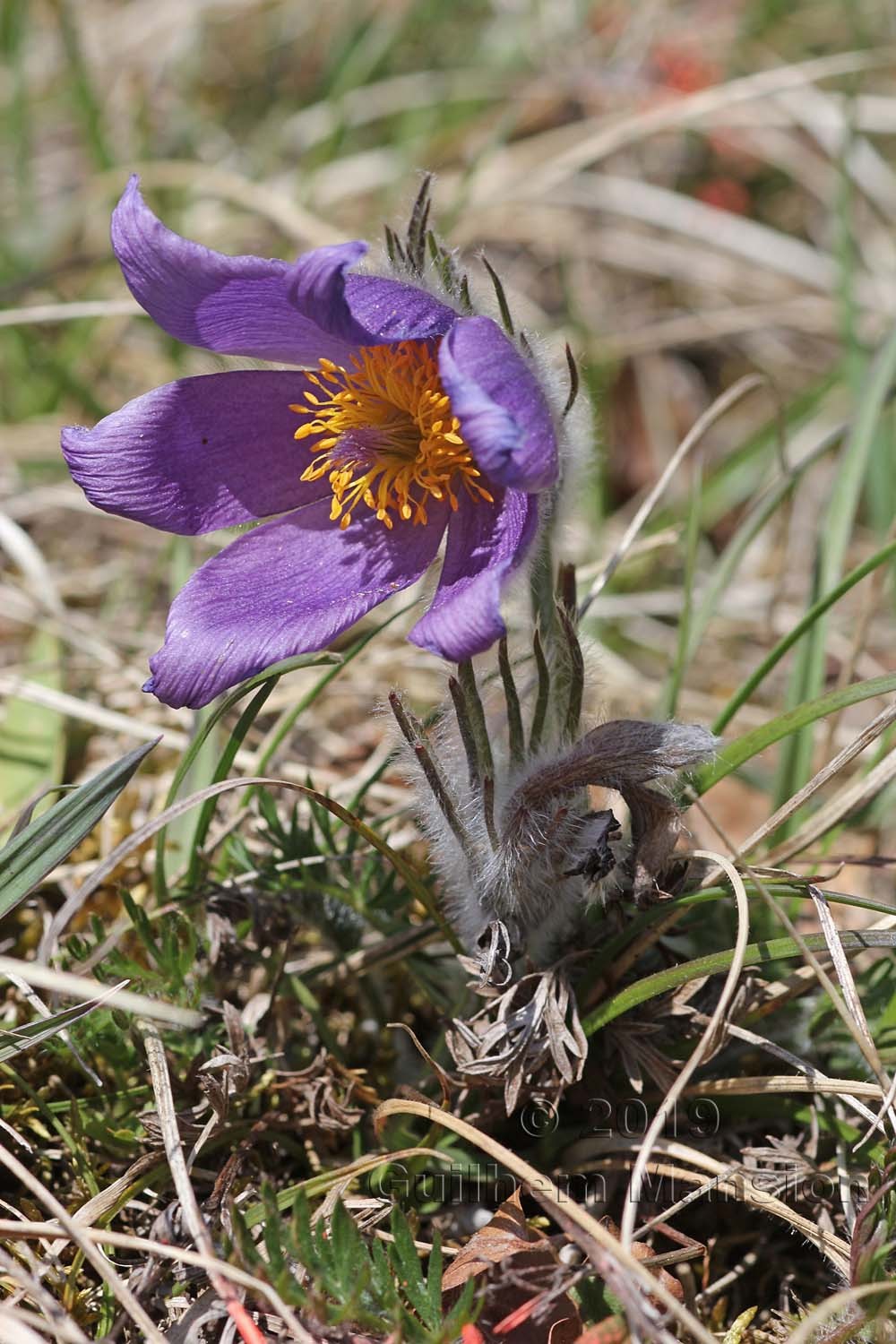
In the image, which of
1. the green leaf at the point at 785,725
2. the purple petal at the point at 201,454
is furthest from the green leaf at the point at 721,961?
the purple petal at the point at 201,454

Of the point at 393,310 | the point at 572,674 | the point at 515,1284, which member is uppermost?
the point at 393,310

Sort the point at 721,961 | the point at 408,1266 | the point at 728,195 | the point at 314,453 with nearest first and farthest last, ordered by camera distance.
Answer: the point at 408,1266, the point at 721,961, the point at 314,453, the point at 728,195

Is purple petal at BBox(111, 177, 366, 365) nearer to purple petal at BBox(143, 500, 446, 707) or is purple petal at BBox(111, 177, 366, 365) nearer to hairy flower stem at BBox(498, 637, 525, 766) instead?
purple petal at BBox(143, 500, 446, 707)

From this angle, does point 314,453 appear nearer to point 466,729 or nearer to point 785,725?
point 466,729

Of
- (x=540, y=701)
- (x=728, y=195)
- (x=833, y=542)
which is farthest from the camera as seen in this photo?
(x=728, y=195)

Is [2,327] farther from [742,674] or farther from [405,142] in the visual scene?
[742,674]

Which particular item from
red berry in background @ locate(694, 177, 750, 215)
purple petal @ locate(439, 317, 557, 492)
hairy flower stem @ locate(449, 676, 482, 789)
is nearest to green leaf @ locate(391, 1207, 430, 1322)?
hairy flower stem @ locate(449, 676, 482, 789)

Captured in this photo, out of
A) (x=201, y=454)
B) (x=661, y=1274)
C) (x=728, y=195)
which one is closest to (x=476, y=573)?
(x=201, y=454)
